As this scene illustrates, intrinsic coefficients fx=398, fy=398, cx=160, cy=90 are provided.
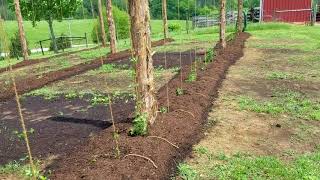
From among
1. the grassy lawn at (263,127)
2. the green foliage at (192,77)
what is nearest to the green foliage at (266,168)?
the grassy lawn at (263,127)

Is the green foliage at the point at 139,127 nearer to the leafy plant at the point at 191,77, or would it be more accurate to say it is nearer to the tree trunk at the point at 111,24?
the leafy plant at the point at 191,77

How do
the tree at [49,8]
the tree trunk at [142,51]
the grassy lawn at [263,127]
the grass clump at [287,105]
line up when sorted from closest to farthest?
1. the grassy lawn at [263,127]
2. the tree trunk at [142,51]
3. the grass clump at [287,105]
4. the tree at [49,8]

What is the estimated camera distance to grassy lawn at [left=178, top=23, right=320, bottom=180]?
17.1ft

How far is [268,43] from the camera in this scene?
60.1ft

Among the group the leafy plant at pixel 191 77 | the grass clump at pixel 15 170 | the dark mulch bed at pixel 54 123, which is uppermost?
the leafy plant at pixel 191 77

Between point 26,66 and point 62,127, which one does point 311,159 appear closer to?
point 62,127

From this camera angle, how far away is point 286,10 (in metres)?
31.1

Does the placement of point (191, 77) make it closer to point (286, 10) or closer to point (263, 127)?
point (263, 127)

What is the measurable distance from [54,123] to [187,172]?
3627 millimetres

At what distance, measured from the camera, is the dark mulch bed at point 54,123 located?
632 cm

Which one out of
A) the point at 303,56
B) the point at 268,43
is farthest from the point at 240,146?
the point at 268,43

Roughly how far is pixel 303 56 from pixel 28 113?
989cm

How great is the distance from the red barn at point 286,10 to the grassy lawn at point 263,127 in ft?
63.8

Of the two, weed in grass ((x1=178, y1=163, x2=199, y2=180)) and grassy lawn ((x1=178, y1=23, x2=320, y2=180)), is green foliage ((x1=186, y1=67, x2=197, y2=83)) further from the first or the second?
weed in grass ((x1=178, y1=163, x2=199, y2=180))
